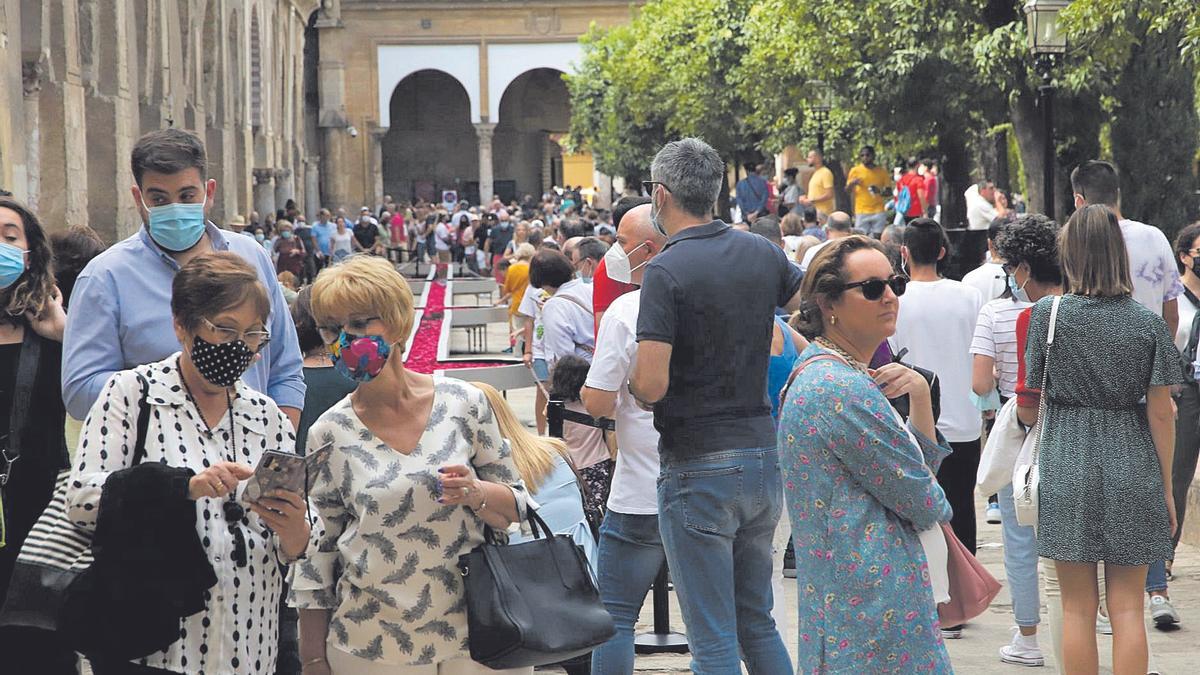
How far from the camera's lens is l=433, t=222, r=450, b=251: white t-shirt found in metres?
44.1

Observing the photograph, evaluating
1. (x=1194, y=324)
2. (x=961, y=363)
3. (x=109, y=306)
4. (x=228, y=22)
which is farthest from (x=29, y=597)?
(x=228, y=22)

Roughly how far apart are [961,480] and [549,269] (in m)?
3.19

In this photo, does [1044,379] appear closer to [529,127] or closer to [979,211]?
[979,211]

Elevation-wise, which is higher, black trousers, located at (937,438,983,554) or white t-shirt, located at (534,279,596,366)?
white t-shirt, located at (534,279,596,366)

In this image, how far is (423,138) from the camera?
64.5 m

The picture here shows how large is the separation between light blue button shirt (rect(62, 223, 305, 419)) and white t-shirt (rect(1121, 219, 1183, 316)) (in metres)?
4.56

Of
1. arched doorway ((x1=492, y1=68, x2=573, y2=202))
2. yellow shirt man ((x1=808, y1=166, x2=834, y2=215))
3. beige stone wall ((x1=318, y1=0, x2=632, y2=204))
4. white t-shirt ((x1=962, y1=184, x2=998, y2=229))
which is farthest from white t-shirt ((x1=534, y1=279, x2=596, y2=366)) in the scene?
arched doorway ((x1=492, y1=68, x2=573, y2=202))

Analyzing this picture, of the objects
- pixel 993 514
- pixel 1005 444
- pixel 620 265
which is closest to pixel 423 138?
pixel 993 514

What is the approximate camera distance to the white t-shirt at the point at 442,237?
145ft

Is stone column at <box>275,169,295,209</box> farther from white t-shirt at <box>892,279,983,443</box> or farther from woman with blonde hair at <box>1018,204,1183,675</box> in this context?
woman with blonde hair at <box>1018,204,1183,675</box>

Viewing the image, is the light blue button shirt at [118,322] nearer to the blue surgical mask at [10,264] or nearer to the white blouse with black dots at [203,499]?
the blue surgical mask at [10,264]

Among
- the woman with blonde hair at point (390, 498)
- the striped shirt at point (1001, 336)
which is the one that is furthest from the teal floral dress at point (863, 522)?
the striped shirt at point (1001, 336)

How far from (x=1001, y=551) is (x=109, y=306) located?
5.98m

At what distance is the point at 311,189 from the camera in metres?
50.5
